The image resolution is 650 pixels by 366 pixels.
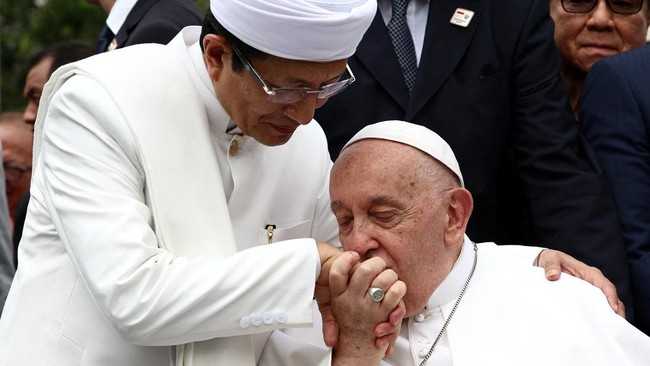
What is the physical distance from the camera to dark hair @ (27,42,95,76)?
7.89m

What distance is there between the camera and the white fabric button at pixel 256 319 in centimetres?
412

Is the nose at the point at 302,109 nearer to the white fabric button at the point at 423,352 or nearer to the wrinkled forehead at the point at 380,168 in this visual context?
the wrinkled forehead at the point at 380,168

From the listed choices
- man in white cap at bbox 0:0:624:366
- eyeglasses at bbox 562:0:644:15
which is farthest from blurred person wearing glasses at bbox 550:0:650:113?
man in white cap at bbox 0:0:624:366

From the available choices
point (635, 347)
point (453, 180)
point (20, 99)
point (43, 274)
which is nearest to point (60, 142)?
point (43, 274)

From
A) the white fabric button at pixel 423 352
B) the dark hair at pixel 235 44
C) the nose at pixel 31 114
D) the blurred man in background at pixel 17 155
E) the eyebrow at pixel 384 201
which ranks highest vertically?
the dark hair at pixel 235 44

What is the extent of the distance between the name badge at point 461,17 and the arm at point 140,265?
182 cm

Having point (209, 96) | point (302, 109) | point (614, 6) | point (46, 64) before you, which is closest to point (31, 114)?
point (46, 64)

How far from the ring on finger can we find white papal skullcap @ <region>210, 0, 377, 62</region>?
70 centimetres

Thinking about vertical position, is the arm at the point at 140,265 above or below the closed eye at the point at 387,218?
above

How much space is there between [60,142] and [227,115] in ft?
1.80

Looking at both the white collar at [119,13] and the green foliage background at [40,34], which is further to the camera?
the green foliage background at [40,34]

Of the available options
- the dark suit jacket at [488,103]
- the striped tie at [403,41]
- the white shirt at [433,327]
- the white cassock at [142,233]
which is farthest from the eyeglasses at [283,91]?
the striped tie at [403,41]

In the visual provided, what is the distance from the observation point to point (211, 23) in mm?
4473

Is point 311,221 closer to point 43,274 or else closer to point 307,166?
point 307,166
